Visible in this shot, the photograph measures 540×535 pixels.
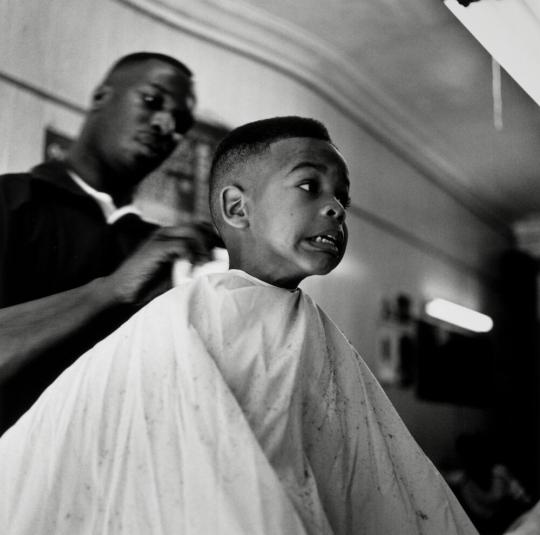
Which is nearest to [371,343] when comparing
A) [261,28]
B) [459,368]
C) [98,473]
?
[459,368]

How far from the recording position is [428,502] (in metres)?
1.49

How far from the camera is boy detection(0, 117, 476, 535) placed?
47.4 inches

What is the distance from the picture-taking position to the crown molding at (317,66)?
254cm

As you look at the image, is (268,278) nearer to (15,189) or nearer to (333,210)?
(333,210)

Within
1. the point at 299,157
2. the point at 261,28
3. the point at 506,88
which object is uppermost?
the point at 506,88

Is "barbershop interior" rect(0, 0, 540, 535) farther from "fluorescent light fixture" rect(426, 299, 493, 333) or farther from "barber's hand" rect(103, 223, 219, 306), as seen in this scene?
"barber's hand" rect(103, 223, 219, 306)

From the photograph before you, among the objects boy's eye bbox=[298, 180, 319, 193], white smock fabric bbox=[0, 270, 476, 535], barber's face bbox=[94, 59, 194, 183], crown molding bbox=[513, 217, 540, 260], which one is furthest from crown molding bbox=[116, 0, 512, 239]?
white smock fabric bbox=[0, 270, 476, 535]

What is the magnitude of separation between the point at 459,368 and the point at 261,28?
2736mm

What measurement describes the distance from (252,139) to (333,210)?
26 centimetres

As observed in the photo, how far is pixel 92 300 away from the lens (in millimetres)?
1788

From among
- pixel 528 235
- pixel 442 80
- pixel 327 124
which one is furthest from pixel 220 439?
pixel 528 235

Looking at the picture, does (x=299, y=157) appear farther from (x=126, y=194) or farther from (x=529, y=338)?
(x=529, y=338)

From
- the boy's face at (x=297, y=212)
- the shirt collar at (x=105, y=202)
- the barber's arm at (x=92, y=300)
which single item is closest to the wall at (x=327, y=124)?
the shirt collar at (x=105, y=202)

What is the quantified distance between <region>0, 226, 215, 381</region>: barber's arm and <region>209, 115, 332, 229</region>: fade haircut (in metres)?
0.25
